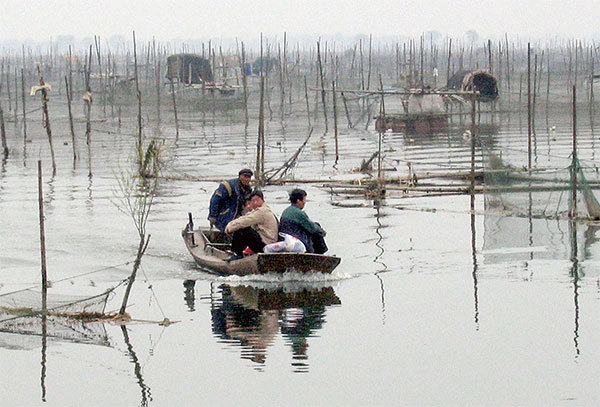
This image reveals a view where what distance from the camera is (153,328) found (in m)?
11.3

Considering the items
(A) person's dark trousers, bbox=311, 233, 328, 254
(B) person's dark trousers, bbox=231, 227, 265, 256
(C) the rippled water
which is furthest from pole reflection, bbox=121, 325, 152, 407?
(A) person's dark trousers, bbox=311, 233, 328, 254

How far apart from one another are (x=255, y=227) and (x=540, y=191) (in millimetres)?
5198

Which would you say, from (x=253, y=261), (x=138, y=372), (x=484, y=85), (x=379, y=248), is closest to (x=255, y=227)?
(x=253, y=261)

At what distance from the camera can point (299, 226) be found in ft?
43.6

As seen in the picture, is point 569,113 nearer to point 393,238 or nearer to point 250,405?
A: point 393,238

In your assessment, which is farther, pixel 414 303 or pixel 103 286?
pixel 103 286

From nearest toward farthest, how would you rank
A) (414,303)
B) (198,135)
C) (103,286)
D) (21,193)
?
(414,303) → (103,286) → (21,193) → (198,135)

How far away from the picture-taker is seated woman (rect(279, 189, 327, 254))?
43.4 feet

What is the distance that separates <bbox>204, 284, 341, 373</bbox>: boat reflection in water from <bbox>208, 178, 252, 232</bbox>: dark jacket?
4.31ft

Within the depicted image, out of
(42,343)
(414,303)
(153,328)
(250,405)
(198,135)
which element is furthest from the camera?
(198,135)

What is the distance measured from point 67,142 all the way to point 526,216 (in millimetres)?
21698

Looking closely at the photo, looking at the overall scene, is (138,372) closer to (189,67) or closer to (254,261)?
(254,261)

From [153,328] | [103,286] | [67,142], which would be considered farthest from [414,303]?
[67,142]

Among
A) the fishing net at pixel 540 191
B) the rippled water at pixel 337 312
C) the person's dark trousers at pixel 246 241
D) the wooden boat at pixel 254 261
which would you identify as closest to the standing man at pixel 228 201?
the wooden boat at pixel 254 261
